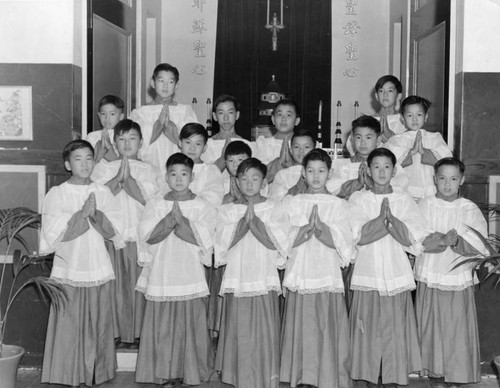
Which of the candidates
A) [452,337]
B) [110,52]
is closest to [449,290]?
[452,337]

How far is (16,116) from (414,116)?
306 cm

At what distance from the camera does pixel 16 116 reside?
566 cm

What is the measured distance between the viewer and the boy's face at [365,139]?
538 cm

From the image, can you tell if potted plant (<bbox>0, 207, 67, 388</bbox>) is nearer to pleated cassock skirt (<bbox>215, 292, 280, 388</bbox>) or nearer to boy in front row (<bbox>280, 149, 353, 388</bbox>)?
pleated cassock skirt (<bbox>215, 292, 280, 388</bbox>)

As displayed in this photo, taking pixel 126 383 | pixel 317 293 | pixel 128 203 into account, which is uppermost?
pixel 128 203

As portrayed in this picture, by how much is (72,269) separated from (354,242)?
6.15 ft

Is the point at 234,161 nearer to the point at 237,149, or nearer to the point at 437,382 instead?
the point at 237,149

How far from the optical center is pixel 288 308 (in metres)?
4.88

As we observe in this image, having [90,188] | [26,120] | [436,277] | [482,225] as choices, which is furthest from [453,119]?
[26,120]

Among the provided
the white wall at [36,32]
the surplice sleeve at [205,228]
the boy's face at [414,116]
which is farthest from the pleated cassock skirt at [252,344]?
the white wall at [36,32]

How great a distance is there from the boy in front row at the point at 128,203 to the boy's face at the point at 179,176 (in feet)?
1.46

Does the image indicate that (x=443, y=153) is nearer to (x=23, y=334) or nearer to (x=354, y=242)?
(x=354, y=242)

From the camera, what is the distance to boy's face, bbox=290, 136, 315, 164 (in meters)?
5.55

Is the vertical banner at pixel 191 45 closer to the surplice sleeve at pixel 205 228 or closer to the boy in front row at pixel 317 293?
the surplice sleeve at pixel 205 228
